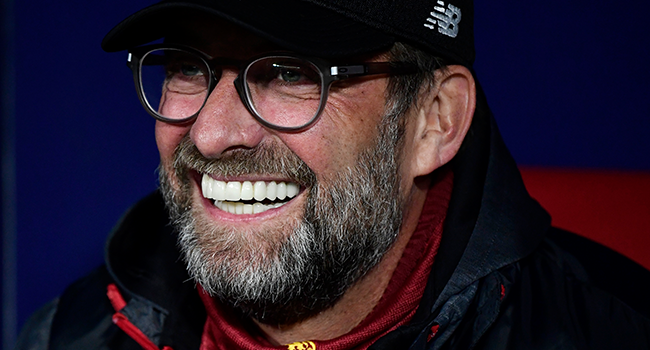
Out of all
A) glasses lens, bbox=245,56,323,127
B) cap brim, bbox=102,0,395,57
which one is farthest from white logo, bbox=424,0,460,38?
glasses lens, bbox=245,56,323,127

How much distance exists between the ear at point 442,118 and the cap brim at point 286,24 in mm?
215

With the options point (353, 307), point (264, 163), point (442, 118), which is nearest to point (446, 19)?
point (442, 118)

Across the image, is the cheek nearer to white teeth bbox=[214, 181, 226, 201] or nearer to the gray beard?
the gray beard

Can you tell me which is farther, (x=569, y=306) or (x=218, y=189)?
(x=569, y=306)

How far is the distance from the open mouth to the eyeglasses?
123mm

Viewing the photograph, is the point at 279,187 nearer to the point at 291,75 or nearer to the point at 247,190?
the point at 247,190

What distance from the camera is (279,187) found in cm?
118

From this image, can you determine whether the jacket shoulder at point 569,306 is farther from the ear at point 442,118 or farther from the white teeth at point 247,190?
the white teeth at point 247,190

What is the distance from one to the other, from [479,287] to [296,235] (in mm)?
380

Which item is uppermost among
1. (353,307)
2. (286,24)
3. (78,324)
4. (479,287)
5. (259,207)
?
(286,24)

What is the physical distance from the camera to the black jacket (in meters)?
1.23

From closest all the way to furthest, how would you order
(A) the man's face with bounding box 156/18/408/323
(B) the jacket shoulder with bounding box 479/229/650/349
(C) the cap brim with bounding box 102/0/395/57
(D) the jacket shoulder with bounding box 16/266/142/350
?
1. (C) the cap brim with bounding box 102/0/395/57
2. (A) the man's face with bounding box 156/18/408/323
3. (B) the jacket shoulder with bounding box 479/229/650/349
4. (D) the jacket shoulder with bounding box 16/266/142/350

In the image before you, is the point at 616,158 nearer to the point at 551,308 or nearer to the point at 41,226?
the point at 551,308

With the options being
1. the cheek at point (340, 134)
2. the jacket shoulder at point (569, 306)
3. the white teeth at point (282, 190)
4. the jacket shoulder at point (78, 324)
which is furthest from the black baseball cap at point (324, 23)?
the jacket shoulder at point (78, 324)
